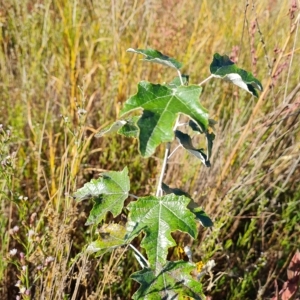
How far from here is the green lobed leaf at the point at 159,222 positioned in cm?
83

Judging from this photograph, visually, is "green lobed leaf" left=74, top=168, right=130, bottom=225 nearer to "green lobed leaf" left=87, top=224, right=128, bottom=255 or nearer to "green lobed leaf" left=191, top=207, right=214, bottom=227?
"green lobed leaf" left=87, top=224, right=128, bottom=255

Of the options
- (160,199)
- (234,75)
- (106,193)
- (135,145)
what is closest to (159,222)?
(160,199)

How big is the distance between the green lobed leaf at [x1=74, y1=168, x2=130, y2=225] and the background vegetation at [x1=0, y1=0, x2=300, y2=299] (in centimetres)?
15

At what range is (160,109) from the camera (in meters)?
0.74

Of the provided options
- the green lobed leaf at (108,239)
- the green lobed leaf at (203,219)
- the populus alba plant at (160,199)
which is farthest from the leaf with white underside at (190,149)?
the green lobed leaf at (108,239)

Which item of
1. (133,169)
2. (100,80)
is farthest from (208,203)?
(100,80)

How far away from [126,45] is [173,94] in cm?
150

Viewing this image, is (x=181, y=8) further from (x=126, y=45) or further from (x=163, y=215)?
(x=163, y=215)

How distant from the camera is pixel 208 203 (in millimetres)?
1518

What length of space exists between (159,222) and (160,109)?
0.24 meters

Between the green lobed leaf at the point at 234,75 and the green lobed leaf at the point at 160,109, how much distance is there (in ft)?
0.36

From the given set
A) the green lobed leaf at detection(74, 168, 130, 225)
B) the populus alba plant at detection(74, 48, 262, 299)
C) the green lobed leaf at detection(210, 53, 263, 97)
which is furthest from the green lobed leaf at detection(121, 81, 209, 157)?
the green lobed leaf at detection(74, 168, 130, 225)

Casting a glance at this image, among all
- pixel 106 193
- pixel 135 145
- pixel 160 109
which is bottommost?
pixel 135 145

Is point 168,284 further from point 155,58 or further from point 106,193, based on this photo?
point 155,58
